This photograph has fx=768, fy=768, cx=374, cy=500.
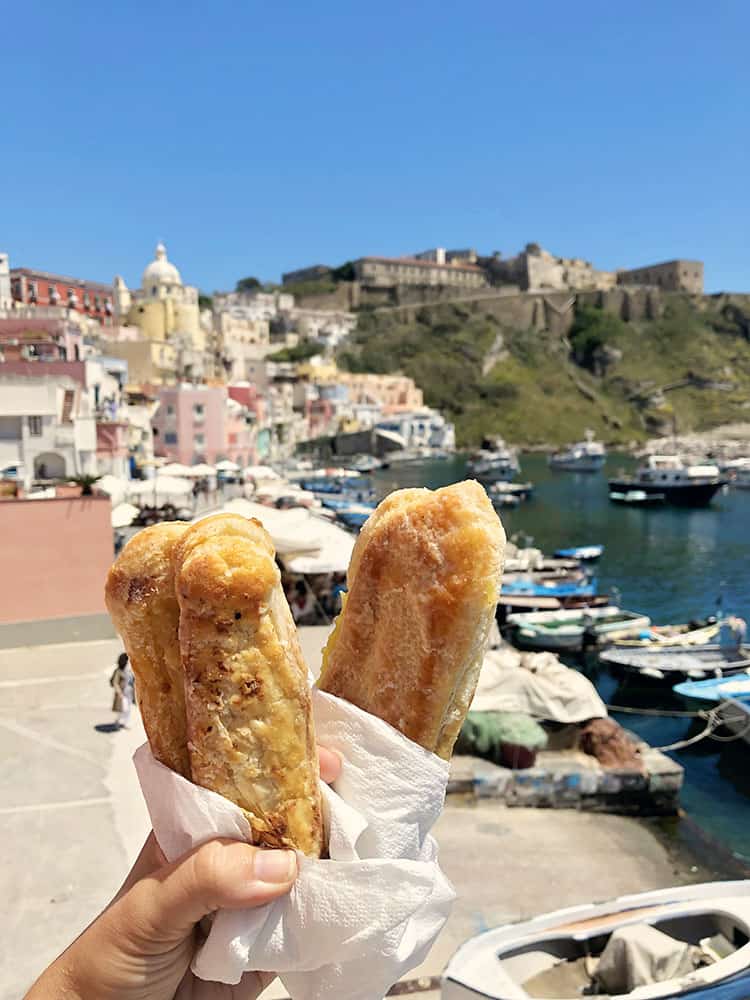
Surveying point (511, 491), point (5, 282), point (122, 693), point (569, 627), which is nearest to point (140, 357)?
point (5, 282)

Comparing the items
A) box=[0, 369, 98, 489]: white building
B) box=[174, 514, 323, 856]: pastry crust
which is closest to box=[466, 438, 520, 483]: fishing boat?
box=[0, 369, 98, 489]: white building

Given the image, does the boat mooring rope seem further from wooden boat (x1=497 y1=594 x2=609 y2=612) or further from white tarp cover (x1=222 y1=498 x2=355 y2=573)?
white tarp cover (x1=222 y1=498 x2=355 y2=573)

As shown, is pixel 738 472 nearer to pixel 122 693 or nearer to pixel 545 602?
pixel 545 602

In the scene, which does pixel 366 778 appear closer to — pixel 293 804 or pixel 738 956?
pixel 293 804

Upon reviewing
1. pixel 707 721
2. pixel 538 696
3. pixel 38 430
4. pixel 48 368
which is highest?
pixel 48 368

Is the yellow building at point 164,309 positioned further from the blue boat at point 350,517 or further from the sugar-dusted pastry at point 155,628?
the sugar-dusted pastry at point 155,628

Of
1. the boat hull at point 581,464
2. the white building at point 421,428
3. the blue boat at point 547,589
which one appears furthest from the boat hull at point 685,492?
the white building at point 421,428
